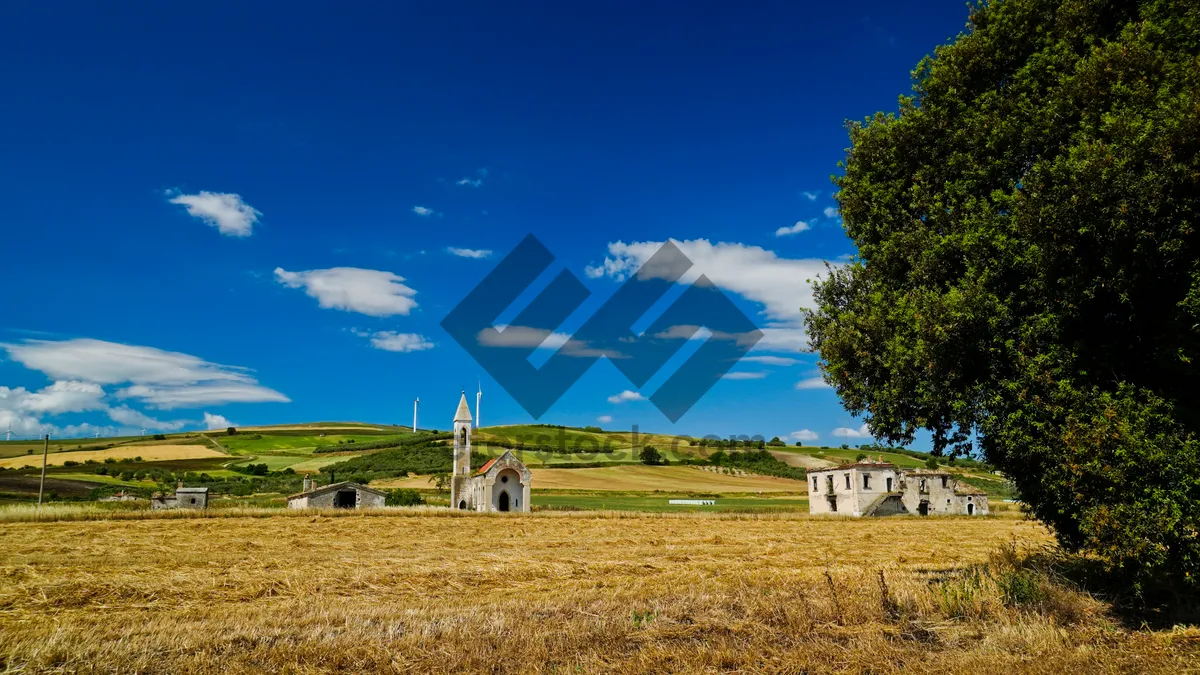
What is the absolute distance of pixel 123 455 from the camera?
103562mm

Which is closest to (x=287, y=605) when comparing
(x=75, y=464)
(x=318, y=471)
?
(x=318, y=471)

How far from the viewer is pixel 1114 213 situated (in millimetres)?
9969

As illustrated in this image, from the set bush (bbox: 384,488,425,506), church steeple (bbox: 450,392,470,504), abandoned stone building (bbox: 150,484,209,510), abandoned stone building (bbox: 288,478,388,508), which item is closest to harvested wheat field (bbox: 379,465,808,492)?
bush (bbox: 384,488,425,506)

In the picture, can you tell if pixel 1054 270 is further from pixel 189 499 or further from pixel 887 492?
pixel 887 492

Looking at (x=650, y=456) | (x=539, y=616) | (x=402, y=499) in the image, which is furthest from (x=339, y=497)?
(x=650, y=456)

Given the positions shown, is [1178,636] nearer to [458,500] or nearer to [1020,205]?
[1020,205]

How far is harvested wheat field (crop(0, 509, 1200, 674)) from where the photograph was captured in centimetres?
837

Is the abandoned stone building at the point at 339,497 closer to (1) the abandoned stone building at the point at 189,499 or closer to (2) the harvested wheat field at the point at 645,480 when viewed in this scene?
(1) the abandoned stone building at the point at 189,499

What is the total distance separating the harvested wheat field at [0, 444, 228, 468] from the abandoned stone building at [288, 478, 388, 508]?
6479 cm

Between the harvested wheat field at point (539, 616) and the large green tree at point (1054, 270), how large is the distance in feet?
7.17

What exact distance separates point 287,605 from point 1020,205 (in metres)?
15.4

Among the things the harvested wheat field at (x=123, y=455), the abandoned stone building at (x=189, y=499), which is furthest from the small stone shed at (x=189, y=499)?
the harvested wheat field at (x=123, y=455)

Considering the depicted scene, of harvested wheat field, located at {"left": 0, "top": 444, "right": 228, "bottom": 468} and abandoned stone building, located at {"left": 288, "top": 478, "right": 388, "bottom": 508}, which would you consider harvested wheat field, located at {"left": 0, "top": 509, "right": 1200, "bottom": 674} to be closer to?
abandoned stone building, located at {"left": 288, "top": 478, "right": 388, "bottom": 508}

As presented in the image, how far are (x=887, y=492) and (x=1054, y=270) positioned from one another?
58.7 metres
